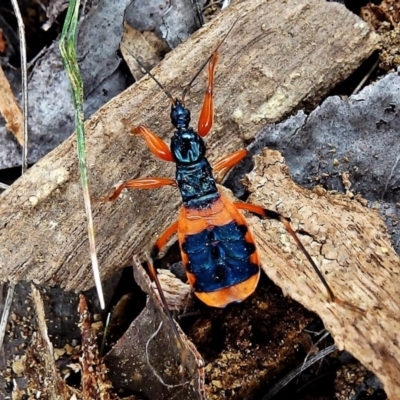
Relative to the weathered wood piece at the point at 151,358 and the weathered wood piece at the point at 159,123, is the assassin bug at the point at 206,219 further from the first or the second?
the weathered wood piece at the point at 151,358

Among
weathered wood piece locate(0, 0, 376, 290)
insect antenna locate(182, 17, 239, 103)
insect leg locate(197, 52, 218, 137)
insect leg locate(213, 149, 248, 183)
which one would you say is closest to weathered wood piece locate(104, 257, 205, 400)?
weathered wood piece locate(0, 0, 376, 290)

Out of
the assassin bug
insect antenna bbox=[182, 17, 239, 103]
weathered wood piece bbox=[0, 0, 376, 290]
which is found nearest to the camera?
the assassin bug

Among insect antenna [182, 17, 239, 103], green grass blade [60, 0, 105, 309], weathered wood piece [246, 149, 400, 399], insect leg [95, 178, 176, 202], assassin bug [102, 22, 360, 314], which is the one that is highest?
green grass blade [60, 0, 105, 309]

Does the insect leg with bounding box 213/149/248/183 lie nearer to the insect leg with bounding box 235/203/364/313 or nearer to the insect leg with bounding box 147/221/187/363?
the insect leg with bounding box 235/203/364/313

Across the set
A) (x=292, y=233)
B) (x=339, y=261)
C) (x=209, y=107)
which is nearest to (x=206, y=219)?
(x=292, y=233)

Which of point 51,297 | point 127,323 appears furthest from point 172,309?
point 51,297

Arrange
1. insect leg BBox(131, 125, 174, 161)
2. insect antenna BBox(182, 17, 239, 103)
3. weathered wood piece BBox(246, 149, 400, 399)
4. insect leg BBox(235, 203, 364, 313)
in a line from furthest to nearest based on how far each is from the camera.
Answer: insect antenna BBox(182, 17, 239, 103)
insect leg BBox(131, 125, 174, 161)
insect leg BBox(235, 203, 364, 313)
weathered wood piece BBox(246, 149, 400, 399)

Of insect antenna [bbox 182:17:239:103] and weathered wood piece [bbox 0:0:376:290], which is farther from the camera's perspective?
insect antenna [bbox 182:17:239:103]
